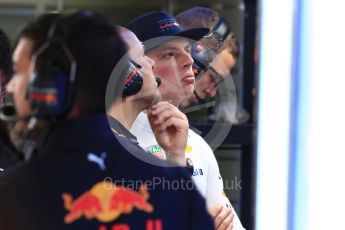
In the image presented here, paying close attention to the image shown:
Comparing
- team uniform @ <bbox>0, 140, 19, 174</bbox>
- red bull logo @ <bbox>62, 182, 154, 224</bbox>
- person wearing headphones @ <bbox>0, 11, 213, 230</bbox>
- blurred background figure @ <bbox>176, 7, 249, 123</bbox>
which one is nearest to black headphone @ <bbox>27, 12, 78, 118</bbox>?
A: person wearing headphones @ <bbox>0, 11, 213, 230</bbox>

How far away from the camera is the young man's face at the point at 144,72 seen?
125 centimetres

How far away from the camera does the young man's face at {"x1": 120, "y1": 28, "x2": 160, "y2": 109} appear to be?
1.25 metres

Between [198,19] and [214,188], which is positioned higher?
[198,19]

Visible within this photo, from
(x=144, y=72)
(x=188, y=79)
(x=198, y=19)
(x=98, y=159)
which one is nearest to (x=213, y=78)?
(x=198, y=19)

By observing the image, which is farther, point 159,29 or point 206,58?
point 206,58

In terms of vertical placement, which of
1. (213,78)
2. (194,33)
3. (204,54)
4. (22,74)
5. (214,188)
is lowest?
(214,188)

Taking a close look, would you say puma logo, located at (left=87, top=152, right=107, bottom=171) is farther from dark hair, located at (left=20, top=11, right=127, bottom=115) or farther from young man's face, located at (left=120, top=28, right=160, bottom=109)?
young man's face, located at (left=120, top=28, right=160, bottom=109)

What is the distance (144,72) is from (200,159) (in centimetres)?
46

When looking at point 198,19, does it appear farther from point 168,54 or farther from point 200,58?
point 168,54

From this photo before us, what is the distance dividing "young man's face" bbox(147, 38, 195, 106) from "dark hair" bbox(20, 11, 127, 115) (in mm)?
A: 779

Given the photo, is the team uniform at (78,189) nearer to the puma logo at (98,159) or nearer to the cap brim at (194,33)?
the puma logo at (98,159)

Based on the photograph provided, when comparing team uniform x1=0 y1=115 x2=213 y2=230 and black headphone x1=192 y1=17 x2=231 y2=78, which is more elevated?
team uniform x1=0 y1=115 x2=213 y2=230

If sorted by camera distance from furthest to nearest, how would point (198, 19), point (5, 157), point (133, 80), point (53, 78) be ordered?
point (198, 19)
point (5, 157)
point (133, 80)
point (53, 78)

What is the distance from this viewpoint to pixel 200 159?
1694 mm
